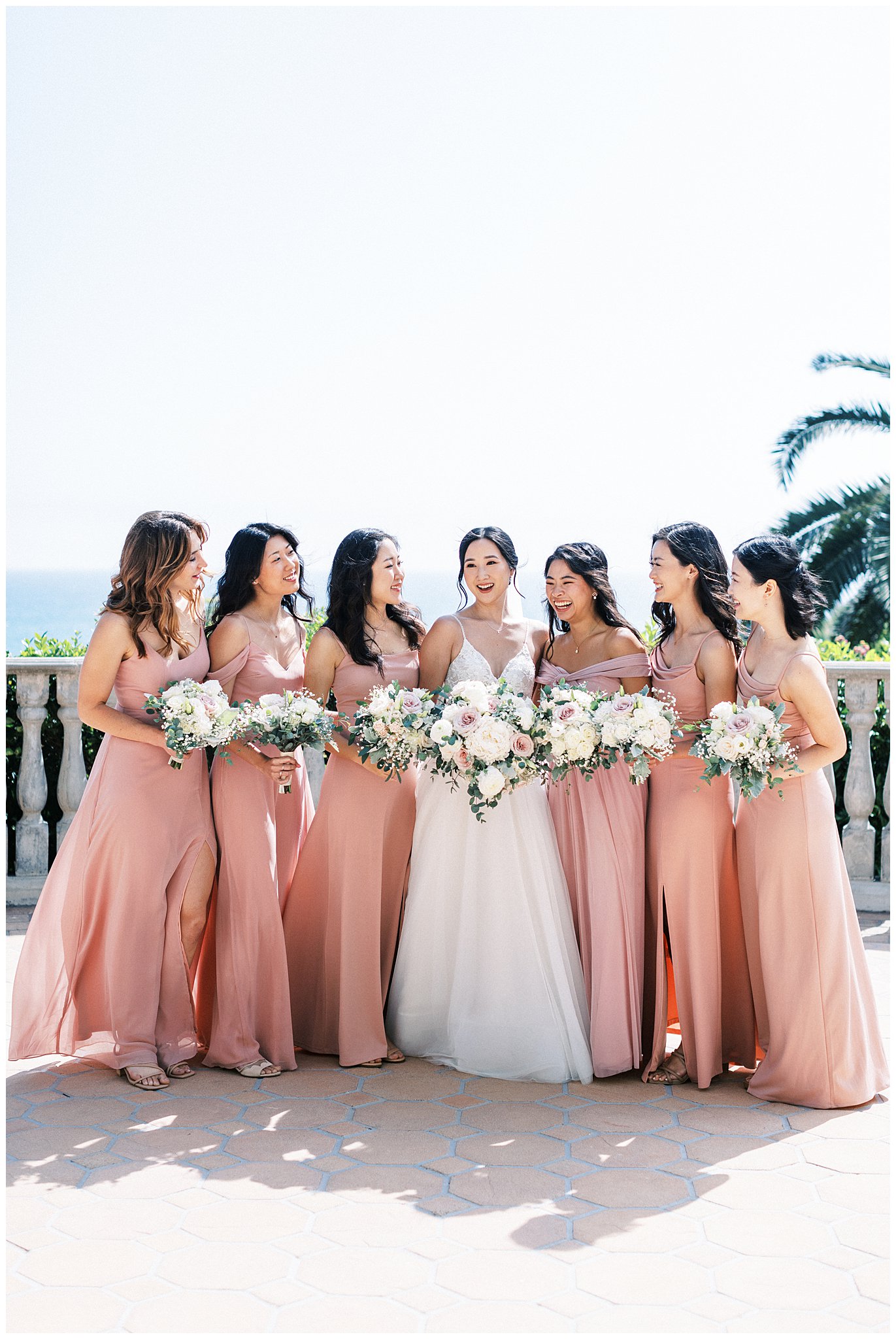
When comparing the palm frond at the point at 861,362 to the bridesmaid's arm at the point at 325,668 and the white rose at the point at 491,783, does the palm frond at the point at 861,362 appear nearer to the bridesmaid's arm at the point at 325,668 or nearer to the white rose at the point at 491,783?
the bridesmaid's arm at the point at 325,668

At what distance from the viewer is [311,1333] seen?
3234 mm

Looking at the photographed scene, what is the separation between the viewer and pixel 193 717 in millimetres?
4844

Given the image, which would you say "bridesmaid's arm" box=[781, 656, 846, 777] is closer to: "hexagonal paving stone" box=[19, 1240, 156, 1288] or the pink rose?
the pink rose

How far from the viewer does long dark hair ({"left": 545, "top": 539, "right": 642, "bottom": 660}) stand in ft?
17.9

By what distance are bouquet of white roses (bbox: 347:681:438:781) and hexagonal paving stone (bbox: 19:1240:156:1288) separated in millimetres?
2096

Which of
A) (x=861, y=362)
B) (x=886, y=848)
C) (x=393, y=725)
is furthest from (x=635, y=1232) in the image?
(x=861, y=362)

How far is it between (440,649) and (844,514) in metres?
15.3

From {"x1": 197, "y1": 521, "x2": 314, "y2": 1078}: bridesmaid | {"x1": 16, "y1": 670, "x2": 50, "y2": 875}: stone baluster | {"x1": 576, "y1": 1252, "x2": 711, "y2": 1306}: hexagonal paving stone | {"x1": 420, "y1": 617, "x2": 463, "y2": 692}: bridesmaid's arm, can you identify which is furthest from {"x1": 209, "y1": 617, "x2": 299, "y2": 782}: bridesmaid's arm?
{"x1": 16, "y1": 670, "x2": 50, "y2": 875}: stone baluster

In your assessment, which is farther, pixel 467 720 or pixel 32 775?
pixel 32 775

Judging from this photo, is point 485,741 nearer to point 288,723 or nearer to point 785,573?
point 288,723

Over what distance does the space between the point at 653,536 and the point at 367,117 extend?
83.5 feet

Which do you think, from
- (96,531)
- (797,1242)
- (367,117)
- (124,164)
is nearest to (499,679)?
(797,1242)

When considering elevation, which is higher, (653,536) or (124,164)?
(124,164)

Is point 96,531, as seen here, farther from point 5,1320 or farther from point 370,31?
point 5,1320
